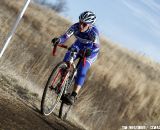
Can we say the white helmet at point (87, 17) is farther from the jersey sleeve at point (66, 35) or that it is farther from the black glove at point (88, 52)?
the black glove at point (88, 52)

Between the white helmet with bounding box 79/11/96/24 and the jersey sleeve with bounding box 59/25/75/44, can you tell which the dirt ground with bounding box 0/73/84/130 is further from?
the white helmet with bounding box 79/11/96/24

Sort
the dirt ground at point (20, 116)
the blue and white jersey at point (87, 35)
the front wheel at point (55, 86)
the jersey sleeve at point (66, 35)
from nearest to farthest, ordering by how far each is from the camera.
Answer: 1. the dirt ground at point (20, 116)
2. the front wheel at point (55, 86)
3. the jersey sleeve at point (66, 35)
4. the blue and white jersey at point (87, 35)

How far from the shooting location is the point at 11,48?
47.2ft

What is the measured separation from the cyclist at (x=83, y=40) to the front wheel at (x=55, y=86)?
236 millimetres

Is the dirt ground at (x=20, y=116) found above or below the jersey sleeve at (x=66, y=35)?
below

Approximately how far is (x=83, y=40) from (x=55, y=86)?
1.12 metres

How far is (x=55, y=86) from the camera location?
358 inches

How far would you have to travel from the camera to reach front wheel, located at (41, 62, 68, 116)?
28.6 ft

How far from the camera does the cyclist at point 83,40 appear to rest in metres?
9.22

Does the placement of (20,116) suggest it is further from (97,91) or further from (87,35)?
(97,91)

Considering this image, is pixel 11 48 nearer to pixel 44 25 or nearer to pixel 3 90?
pixel 3 90

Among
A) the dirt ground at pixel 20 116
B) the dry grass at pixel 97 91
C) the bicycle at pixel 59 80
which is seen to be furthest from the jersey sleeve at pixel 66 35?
the dry grass at pixel 97 91

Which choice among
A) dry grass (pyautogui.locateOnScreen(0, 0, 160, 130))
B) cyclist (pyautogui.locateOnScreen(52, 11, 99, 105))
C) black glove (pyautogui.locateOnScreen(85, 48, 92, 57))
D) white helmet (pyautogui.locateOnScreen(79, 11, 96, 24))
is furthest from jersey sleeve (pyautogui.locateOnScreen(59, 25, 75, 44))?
dry grass (pyautogui.locateOnScreen(0, 0, 160, 130))

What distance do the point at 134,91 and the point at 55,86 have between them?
9.10m
